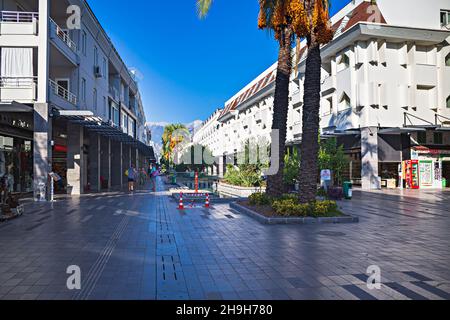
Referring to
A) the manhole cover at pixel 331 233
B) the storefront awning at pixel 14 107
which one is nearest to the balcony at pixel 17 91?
the storefront awning at pixel 14 107

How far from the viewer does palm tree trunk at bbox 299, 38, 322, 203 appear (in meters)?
11.9

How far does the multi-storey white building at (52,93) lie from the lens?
17.8 meters

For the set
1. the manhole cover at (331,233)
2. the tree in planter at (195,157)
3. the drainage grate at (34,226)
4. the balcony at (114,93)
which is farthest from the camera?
the tree in planter at (195,157)

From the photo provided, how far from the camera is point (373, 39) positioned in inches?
1106

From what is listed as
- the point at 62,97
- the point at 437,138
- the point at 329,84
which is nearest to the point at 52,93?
the point at 62,97

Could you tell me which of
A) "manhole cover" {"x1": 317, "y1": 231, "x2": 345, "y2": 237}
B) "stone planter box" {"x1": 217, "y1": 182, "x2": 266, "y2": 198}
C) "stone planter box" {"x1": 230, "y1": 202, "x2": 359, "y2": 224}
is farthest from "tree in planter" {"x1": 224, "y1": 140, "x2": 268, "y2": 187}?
"manhole cover" {"x1": 317, "y1": 231, "x2": 345, "y2": 237}

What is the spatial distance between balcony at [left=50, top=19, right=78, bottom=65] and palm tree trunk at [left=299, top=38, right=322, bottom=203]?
13.8 metres

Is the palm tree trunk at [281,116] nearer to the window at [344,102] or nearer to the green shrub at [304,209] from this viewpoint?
the green shrub at [304,209]

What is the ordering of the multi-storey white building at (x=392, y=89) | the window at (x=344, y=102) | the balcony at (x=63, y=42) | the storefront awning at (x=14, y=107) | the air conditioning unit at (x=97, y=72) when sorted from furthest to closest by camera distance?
1. the window at (x=344, y=102)
2. the multi-storey white building at (x=392, y=89)
3. the air conditioning unit at (x=97, y=72)
4. the balcony at (x=63, y=42)
5. the storefront awning at (x=14, y=107)

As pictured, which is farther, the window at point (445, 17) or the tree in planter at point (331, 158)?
the window at point (445, 17)

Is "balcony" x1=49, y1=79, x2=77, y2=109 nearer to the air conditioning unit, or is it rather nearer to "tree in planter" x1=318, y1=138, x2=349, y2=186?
the air conditioning unit

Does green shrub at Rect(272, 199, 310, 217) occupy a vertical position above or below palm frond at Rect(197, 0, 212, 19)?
below
